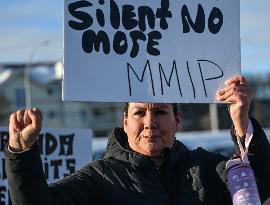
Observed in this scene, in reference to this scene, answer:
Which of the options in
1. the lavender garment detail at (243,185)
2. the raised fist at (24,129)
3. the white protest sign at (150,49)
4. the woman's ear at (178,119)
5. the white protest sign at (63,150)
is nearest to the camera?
the raised fist at (24,129)

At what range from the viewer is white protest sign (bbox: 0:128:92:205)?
18.0 ft

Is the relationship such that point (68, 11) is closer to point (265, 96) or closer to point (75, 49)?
point (75, 49)

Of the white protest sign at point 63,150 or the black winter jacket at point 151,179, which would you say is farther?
the white protest sign at point 63,150

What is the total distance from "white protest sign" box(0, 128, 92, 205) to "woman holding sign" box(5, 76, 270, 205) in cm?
245

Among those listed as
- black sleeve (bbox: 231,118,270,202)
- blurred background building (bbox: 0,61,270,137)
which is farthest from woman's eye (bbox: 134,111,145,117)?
blurred background building (bbox: 0,61,270,137)

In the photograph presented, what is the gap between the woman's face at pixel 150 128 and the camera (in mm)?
2939

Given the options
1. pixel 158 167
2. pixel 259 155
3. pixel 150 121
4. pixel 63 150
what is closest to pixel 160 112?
pixel 150 121

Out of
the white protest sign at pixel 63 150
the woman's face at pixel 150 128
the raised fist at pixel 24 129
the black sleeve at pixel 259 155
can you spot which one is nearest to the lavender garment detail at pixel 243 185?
the black sleeve at pixel 259 155

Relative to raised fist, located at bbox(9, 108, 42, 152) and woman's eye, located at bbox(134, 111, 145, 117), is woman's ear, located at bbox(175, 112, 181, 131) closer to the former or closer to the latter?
woman's eye, located at bbox(134, 111, 145, 117)

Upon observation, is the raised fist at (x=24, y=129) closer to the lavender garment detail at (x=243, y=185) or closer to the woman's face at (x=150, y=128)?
the woman's face at (x=150, y=128)

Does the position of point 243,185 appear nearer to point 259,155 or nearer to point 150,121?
point 259,155

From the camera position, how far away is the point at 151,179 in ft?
9.56

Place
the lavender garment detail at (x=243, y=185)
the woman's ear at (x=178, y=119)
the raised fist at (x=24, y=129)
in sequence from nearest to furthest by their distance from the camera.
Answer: the raised fist at (x=24, y=129), the lavender garment detail at (x=243, y=185), the woman's ear at (x=178, y=119)

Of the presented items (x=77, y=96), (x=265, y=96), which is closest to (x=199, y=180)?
(x=77, y=96)
